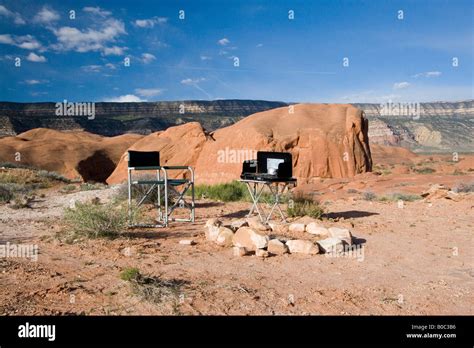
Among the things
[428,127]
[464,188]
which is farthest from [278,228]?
[428,127]

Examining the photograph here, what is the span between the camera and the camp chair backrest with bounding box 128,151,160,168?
841 cm

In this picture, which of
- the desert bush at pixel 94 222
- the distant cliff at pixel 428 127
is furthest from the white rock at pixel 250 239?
the distant cliff at pixel 428 127

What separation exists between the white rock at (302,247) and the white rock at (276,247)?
0.09m

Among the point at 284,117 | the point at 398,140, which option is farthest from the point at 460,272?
the point at 398,140

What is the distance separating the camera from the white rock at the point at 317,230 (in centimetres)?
692

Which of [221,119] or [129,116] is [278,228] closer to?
[221,119]

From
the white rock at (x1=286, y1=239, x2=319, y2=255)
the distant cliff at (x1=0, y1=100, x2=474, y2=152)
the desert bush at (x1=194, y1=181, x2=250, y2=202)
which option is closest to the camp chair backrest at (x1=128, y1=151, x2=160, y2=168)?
the white rock at (x1=286, y1=239, x2=319, y2=255)

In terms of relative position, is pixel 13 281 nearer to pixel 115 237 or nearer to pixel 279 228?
pixel 115 237

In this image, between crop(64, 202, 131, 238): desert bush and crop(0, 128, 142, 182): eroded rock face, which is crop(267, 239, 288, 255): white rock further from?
crop(0, 128, 142, 182): eroded rock face

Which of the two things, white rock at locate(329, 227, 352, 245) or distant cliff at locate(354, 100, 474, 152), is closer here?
white rock at locate(329, 227, 352, 245)

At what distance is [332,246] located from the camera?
6055 millimetres

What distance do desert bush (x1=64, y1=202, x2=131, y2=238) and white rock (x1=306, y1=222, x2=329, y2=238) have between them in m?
2.95
